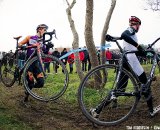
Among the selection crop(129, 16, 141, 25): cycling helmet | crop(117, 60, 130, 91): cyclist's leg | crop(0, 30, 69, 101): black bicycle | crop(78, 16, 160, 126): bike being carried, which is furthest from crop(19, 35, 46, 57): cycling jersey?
crop(117, 60, 130, 91): cyclist's leg

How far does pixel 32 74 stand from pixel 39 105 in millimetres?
1178

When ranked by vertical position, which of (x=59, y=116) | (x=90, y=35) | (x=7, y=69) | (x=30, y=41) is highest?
(x=90, y=35)

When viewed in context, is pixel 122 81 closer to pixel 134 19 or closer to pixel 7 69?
pixel 134 19

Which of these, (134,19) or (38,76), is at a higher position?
(134,19)

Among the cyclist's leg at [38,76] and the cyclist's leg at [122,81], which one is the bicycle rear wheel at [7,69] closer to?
the cyclist's leg at [38,76]

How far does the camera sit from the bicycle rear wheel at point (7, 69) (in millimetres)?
10148

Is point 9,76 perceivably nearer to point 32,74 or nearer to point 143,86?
point 32,74

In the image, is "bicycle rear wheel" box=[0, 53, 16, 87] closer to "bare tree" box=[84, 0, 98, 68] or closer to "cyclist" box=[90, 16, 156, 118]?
"bare tree" box=[84, 0, 98, 68]

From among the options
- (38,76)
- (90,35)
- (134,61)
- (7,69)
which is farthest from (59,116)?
(90,35)

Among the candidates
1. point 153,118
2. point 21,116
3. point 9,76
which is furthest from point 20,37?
point 153,118

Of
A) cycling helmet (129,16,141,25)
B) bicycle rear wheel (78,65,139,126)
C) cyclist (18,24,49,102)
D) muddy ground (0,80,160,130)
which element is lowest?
muddy ground (0,80,160,130)

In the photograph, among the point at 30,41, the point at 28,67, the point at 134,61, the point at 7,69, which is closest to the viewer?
the point at 134,61

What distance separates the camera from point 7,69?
35.3ft

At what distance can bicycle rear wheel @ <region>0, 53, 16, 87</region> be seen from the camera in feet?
33.3
